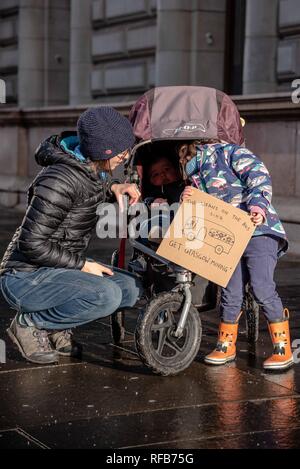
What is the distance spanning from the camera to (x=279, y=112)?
10.3m

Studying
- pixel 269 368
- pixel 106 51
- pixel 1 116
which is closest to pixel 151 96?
pixel 269 368

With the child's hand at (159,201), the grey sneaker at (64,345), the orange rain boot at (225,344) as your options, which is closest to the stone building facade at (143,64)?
the child's hand at (159,201)

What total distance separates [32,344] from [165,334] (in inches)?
26.8

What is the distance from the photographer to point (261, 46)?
13.2 m

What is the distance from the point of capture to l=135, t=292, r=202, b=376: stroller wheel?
5.23 metres

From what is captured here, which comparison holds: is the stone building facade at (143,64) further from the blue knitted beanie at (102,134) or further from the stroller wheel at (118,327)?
the blue knitted beanie at (102,134)

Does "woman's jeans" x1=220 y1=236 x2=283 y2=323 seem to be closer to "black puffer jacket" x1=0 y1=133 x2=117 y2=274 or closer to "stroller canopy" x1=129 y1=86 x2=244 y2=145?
"stroller canopy" x1=129 y1=86 x2=244 y2=145

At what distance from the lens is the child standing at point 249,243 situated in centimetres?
549

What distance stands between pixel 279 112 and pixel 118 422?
6146 mm

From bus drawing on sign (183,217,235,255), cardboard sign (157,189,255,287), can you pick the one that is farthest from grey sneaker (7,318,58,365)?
bus drawing on sign (183,217,235,255)

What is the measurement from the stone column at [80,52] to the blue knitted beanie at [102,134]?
41.6 ft

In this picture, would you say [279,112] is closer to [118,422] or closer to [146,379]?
[146,379]

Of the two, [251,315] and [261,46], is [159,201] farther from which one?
[261,46]

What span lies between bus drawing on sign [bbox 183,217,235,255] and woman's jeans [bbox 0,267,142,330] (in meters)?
0.46
